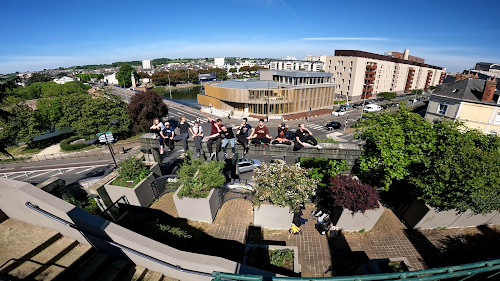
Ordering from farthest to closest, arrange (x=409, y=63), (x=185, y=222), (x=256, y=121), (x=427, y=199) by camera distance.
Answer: (x=409, y=63) → (x=256, y=121) → (x=185, y=222) → (x=427, y=199)

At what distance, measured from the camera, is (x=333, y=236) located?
823 centimetres

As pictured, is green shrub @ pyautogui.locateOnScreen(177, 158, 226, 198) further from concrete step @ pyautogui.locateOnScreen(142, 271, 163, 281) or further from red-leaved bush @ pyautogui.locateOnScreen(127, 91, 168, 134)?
red-leaved bush @ pyautogui.locateOnScreen(127, 91, 168, 134)

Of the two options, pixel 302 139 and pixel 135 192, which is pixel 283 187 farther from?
pixel 135 192

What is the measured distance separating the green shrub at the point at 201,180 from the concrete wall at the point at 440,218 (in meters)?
8.45

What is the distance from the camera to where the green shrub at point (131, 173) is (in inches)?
362

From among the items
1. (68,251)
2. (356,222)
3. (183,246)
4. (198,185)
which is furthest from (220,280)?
(356,222)

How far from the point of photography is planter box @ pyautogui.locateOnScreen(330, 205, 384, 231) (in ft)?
26.4

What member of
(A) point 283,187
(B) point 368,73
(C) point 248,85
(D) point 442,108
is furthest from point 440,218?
(B) point 368,73

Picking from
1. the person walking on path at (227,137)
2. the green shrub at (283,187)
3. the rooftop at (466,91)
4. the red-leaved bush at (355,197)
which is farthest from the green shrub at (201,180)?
the rooftop at (466,91)

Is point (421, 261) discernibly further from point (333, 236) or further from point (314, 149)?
point (314, 149)

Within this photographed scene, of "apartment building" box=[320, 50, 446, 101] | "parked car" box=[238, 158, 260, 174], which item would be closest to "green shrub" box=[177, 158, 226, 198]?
"parked car" box=[238, 158, 260, 174]

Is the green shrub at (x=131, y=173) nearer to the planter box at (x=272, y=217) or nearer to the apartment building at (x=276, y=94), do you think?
the planter box at (x=272, y=217)

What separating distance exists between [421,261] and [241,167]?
1374 centimetres

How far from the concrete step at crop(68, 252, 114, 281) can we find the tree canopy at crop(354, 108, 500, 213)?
34.1 ft
